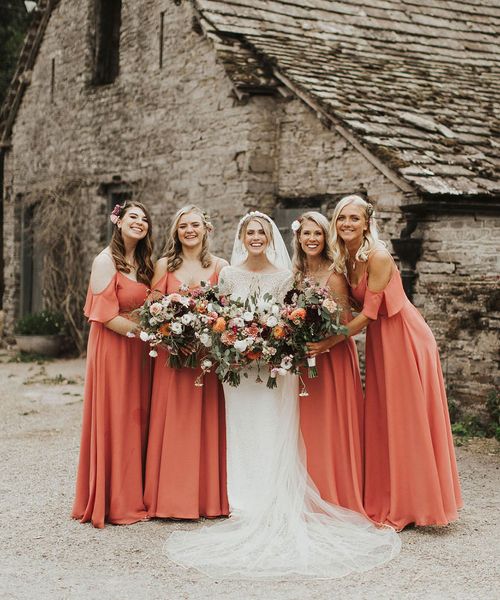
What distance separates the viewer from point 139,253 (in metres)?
5.85

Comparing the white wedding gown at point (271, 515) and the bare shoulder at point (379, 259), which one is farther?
the bare shoulder at point (379, 259)

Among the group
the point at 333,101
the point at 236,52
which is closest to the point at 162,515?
the point at 333,101

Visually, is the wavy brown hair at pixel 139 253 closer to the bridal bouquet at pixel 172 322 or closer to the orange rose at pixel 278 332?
the bridal bouquet at pixel 172 322

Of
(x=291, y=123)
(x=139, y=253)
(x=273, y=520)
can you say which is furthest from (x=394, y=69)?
(x=273, y=520)

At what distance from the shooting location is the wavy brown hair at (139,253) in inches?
225

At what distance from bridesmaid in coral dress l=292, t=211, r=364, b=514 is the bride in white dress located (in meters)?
0.08

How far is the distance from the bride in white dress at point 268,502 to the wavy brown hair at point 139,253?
0.49 m

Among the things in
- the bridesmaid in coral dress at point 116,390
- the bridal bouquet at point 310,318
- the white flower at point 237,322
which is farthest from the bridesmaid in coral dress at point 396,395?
the bridesmaid in coral dress at point 116,390

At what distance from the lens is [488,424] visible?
827 cm

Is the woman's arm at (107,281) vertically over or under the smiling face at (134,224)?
under

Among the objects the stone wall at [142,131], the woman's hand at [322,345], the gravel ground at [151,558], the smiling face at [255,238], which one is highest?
the stone wall at [142,131]

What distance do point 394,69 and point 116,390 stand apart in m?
7.62

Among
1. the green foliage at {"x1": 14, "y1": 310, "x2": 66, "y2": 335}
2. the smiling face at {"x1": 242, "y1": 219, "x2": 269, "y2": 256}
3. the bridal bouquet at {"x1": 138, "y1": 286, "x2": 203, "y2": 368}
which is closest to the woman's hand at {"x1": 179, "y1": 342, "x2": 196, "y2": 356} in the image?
the bridal bouquet at {"x1": 138, "y1": 286, "x2": 203, "y2": 368}

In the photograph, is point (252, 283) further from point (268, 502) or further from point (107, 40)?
point (107, 40)
